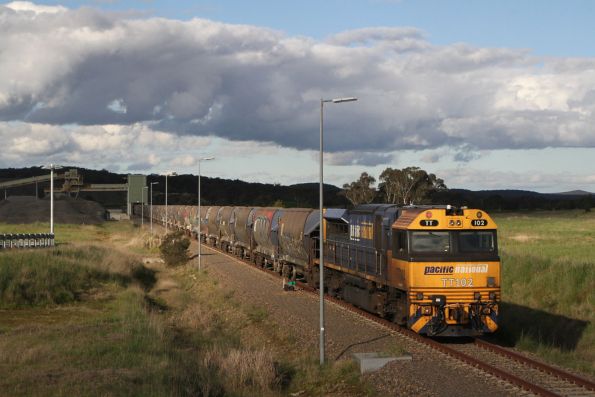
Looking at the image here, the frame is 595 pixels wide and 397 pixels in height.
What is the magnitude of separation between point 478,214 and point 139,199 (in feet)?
368

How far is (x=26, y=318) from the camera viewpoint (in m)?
30.8

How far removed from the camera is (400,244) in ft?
69.4

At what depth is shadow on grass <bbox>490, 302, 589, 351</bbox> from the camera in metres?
23.9

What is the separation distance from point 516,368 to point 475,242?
423cm

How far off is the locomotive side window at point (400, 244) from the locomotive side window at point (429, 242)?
0.96 ft

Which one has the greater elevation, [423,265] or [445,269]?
[423,265]

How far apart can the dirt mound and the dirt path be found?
7826cm

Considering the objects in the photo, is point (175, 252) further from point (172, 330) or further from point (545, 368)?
point (545, 368)

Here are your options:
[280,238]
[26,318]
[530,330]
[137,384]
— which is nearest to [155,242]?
[280,238]

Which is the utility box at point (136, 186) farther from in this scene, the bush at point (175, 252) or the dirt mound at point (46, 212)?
the bush at point (175, 252)

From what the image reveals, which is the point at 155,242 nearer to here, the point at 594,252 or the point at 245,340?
the point at 594,252

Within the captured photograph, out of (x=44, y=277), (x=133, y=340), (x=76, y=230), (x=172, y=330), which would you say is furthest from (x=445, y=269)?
(x=76, y=230)

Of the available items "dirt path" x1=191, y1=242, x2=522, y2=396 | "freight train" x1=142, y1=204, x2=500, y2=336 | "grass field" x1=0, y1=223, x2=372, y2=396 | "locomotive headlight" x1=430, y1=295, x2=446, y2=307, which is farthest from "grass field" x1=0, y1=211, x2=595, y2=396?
"locomotive headlight" x1=430, y1=295, x2=446, y2=307

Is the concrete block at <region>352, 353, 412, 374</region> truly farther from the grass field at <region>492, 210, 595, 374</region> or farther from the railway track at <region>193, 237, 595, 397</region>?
the grass field at <region>492, 210, 595, 374</region>
